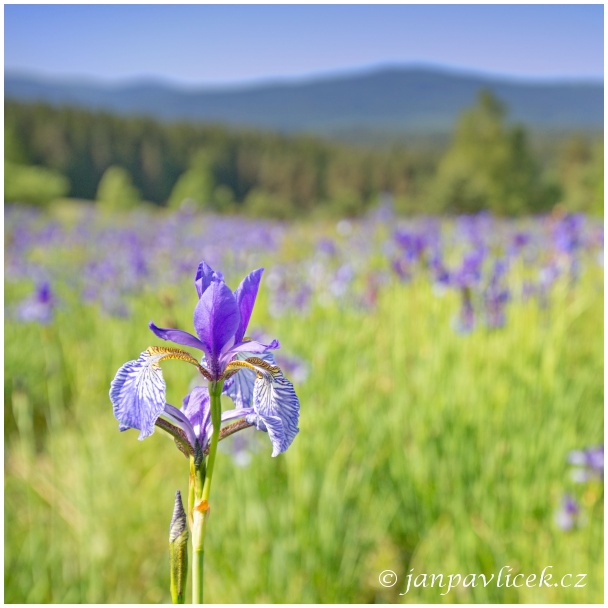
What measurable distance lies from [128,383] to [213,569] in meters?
1.76

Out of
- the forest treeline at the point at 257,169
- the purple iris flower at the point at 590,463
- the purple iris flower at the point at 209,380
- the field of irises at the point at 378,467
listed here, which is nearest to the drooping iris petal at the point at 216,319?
the purple iris flower at the point at 209,380

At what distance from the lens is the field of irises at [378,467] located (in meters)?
1.90

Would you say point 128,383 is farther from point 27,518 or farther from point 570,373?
point 570,373

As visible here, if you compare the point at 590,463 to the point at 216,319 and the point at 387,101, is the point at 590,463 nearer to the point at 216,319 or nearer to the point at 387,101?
the point at 216,319

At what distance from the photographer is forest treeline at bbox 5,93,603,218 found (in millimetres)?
10609

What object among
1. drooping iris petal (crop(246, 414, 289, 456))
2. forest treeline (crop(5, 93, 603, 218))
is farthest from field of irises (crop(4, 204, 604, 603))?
forest treeline (crop(5, 93, 603, 218))

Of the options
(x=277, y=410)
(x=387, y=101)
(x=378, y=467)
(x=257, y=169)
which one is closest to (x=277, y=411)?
(x=277, y=410)

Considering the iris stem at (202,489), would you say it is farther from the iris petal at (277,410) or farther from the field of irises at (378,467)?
the field of irises at (378,467)

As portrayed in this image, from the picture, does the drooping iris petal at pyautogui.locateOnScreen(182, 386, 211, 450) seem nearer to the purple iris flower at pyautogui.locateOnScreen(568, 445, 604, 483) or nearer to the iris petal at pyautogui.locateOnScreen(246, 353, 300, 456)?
the iris petal at pyautogui.locateOnScreen(246, 353, 300, 456)

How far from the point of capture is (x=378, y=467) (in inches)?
89.1

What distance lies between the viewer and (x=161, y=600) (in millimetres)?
2127

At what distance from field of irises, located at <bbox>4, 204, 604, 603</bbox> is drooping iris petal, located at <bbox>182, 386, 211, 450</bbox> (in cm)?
95

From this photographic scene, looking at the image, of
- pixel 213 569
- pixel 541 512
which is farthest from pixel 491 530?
pixel 213 569

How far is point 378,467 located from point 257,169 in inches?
450
